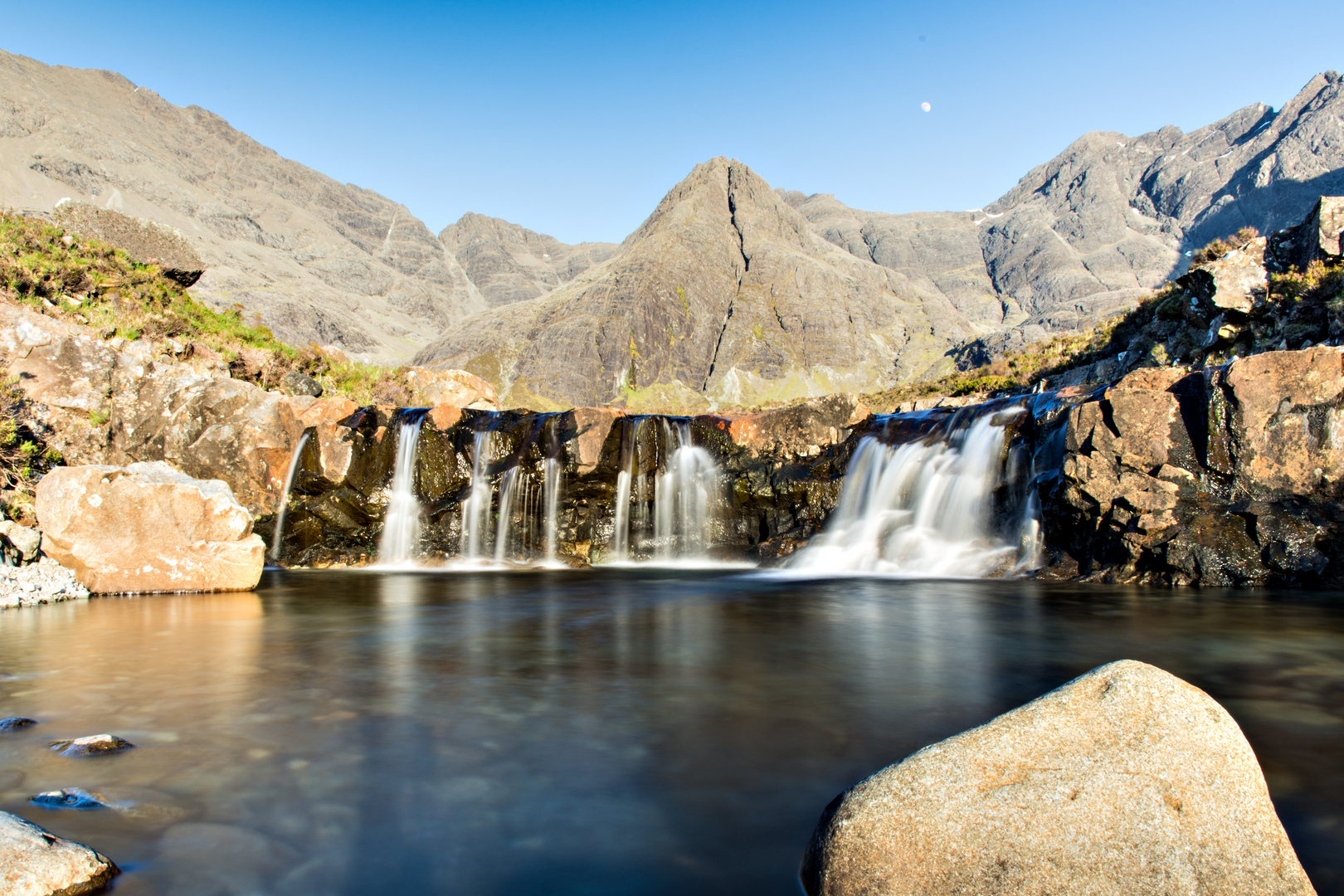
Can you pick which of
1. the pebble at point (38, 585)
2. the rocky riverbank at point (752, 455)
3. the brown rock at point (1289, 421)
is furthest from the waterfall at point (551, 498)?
the brown rock at point (1289, 421)

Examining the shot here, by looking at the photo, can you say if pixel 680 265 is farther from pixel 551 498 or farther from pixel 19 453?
pixel 19 453

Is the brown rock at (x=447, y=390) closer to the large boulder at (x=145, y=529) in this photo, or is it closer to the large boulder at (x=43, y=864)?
the large boulder at (x=145, y=529)

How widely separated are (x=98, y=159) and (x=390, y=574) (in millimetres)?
156029

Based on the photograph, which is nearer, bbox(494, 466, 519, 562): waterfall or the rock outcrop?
bbox(494, 466, 519, 562): waterfall

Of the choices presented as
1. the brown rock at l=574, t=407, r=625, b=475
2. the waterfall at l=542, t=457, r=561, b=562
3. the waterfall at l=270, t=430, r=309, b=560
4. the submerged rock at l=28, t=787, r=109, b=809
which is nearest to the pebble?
the waterfall at l=270, t=430, r=309, b=560

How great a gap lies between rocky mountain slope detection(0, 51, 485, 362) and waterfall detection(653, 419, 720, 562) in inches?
3487

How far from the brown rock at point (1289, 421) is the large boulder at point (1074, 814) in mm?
11271

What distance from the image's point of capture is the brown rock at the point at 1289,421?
11.5 m

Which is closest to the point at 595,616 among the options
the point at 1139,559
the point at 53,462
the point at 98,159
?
the point at 1139,559

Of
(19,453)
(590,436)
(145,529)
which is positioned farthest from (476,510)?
(19,453)

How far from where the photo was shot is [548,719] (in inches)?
218

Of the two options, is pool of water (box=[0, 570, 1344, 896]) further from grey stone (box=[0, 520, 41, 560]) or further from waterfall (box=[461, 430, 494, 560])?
waterfall (box=[461, 430, 494, 560])

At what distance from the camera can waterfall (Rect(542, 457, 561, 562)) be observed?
18578 millimetres

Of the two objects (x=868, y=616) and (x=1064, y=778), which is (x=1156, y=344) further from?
(x=1064, y=778)
